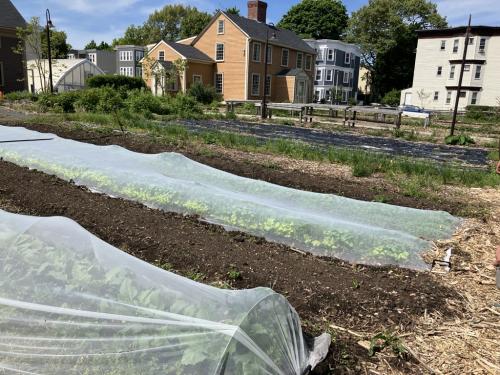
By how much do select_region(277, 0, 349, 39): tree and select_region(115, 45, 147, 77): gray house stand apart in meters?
24.3

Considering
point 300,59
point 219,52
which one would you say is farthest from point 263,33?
point 300,59

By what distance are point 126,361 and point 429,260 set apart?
3229 millimetres

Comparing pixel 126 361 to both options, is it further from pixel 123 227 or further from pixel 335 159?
pixel 335 159

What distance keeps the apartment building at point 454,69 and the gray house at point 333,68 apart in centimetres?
868

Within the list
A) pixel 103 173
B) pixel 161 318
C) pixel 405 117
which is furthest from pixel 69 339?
pixel 405 117

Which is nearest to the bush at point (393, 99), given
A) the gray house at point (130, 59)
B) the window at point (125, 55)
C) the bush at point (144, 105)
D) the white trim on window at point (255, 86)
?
the white trim on window at point (255, 86)

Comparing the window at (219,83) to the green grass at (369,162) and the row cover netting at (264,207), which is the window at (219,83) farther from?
the row cover netting at (264,207)

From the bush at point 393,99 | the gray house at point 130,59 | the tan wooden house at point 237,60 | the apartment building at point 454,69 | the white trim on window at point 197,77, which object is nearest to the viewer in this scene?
the tan wooden house at point 237,60

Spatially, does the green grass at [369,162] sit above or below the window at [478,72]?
below

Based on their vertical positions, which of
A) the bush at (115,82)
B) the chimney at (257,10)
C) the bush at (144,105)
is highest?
the chimney at (257,10)

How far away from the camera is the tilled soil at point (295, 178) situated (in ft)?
21.2

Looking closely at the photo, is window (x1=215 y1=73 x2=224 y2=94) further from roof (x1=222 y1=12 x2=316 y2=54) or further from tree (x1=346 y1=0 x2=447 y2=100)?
tree (x1=346 y1=0 x2=447 y2=100)

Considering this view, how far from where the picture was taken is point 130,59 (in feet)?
175

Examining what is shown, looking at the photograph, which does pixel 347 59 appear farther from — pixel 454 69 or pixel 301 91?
pixel 301 91
